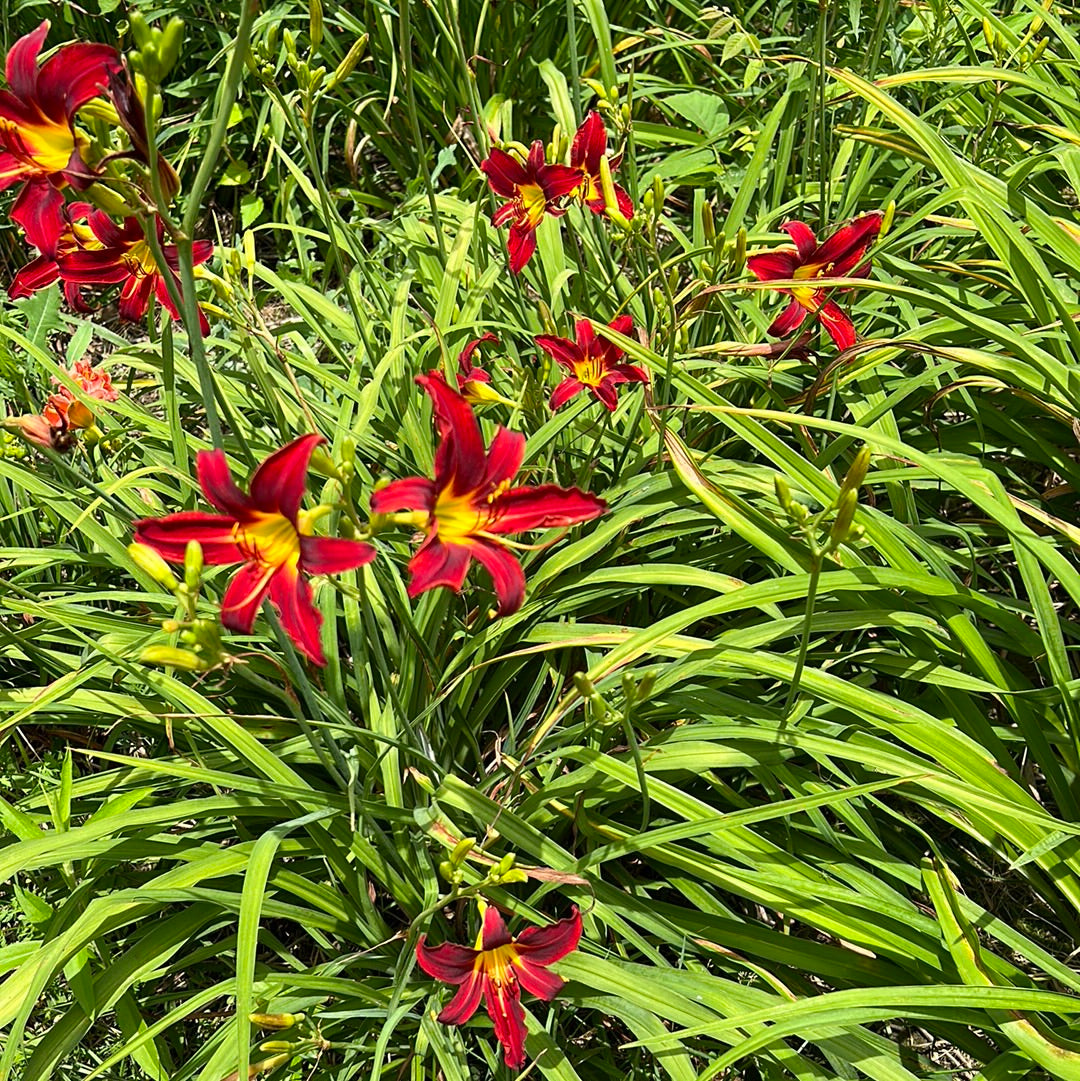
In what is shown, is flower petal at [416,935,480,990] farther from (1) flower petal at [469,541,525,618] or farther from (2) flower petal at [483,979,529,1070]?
(1) flower petal at [469,541,525,618]

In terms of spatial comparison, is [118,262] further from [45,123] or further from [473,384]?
[473,384]

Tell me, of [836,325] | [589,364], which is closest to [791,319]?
[836,325]

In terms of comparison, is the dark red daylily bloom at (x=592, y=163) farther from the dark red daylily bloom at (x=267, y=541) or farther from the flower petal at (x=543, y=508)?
the dark red daylily bloom at (x=267, y=541)

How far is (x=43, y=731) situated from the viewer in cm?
216

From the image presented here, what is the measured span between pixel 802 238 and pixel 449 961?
1.28 m

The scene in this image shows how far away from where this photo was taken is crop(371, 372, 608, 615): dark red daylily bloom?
109 centimetres

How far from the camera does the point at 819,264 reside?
1.78m

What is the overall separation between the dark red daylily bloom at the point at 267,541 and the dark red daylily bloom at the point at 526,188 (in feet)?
2.98

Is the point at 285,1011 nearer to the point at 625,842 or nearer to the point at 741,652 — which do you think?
the point at 625,842

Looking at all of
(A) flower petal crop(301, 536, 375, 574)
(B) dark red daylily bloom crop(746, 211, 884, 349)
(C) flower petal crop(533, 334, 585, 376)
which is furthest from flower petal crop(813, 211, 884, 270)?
(A) flower petal crop(301, 536, 375, 574)

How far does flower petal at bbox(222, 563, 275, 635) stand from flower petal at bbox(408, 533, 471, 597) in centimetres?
15

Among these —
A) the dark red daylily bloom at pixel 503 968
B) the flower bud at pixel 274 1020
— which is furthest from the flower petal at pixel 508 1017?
the flower bud at pixel 274 1020

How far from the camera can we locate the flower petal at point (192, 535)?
1.07 meters

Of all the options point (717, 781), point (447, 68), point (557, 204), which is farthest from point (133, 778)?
point (447, 68)
